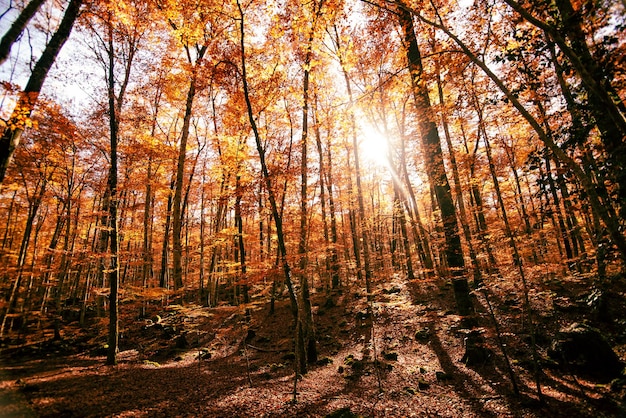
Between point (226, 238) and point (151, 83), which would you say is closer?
point (226, 238)

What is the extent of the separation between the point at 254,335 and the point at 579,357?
12.7 metres

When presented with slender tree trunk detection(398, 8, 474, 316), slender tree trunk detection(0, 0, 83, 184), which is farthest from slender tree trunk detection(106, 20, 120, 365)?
slender tree trunk detection(398, 8, 474, 316)

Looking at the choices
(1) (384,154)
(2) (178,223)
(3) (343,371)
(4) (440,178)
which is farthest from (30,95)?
(1) (384,154)

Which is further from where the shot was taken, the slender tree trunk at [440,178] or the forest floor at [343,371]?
the slender tree trunk at [440,178]

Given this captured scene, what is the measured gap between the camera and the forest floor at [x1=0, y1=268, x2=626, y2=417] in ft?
19.7

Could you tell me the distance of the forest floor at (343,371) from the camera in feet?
19.7

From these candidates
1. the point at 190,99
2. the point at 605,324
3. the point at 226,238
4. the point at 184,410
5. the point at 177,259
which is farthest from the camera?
the point at 226,238

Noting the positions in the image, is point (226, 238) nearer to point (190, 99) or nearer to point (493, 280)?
point (190, 99)

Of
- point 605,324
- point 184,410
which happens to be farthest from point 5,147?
point 605,324

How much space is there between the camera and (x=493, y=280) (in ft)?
21.3

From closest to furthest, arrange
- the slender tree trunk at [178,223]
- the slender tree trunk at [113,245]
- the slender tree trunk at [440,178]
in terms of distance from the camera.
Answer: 1. the slender tree trunk at [440,178]
2. the slender tree trunk at [113,245]
3. the slender tree trunk at [178,223]

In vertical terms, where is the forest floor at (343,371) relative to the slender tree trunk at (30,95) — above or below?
below

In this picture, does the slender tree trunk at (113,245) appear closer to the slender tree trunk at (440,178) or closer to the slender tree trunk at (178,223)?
the slender tree trunk at (178,223)

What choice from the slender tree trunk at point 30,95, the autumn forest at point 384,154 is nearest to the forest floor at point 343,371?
the autumn forest at point 384,154
